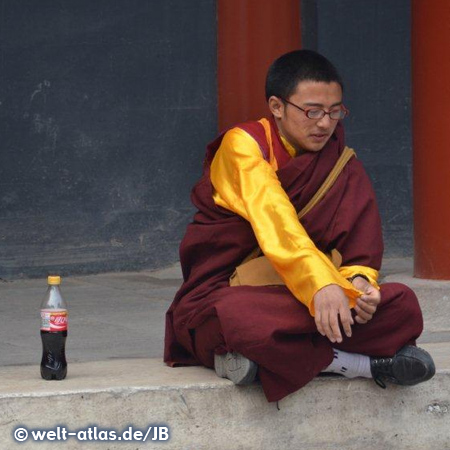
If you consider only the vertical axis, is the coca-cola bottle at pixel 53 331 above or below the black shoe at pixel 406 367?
above

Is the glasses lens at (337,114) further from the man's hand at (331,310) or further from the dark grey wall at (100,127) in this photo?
the dark grey wall at (100,127)

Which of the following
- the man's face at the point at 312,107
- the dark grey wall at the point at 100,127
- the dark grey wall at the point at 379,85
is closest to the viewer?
the man's face at the point at 312,107

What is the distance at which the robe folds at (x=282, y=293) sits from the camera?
14.1 feet

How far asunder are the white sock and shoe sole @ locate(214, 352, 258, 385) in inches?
11.5

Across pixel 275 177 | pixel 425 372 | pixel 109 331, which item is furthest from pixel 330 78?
pixel 109 331

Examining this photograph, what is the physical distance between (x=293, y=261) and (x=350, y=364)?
47cm

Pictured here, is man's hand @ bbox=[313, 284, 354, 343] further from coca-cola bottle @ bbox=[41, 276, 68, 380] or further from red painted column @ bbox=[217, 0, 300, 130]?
red painted column @ bbox=[217, 0, 300, 130]

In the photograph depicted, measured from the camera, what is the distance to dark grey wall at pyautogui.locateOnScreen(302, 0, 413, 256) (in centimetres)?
774

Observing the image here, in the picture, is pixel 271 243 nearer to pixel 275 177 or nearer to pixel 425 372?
pixel 275 177

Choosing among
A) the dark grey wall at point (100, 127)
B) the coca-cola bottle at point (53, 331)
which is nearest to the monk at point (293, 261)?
the coca-cola bottle at point (53, 331)

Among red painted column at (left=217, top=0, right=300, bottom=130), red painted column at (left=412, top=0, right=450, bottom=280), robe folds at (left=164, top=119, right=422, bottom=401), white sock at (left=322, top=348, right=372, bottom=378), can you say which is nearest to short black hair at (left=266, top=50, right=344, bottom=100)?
robe folds at (left=164, top=119, right=422, bottom=401)

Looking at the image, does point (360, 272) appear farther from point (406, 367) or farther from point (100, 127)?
point (100, 127)

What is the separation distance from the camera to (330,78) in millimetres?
4551

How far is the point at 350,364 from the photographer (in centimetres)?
451
